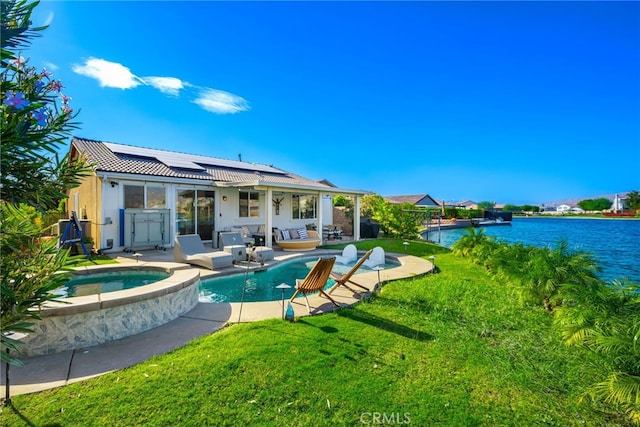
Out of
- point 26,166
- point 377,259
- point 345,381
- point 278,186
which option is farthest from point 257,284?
point 26,166

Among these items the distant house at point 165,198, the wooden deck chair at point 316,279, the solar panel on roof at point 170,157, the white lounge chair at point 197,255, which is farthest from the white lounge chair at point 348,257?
the solar panel on roof at point 170,157

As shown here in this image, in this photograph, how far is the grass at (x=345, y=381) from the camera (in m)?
2.97

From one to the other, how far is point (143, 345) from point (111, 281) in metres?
4.14

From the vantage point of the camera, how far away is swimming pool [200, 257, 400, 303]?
7.41 m

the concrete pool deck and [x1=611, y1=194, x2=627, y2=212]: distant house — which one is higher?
[x1=611, y1=194, x2=627, y2=212]: distant house

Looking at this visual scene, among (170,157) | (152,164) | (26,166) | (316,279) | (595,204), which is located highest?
(170,157)

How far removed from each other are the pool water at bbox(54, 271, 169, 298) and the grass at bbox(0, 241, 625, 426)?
12.9ft

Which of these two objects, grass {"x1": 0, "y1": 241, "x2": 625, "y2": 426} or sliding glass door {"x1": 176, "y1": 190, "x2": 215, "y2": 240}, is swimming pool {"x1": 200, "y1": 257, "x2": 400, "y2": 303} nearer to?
grass {"x1": 0, "y1": 241, "x2": 625, "y2": 426}

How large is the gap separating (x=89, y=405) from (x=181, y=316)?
264cm

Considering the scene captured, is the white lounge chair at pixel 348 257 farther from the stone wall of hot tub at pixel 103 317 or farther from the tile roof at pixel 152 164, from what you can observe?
the stone wall of hot tub at pixel 103 317

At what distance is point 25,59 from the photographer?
2232mm

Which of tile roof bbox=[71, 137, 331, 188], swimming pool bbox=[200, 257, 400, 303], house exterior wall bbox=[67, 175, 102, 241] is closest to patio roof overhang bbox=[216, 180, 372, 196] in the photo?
tile roof bbox=[71, 137, 331, 188]

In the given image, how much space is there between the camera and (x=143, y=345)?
174 inches

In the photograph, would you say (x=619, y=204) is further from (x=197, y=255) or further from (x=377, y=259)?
(x=197, y=255)
